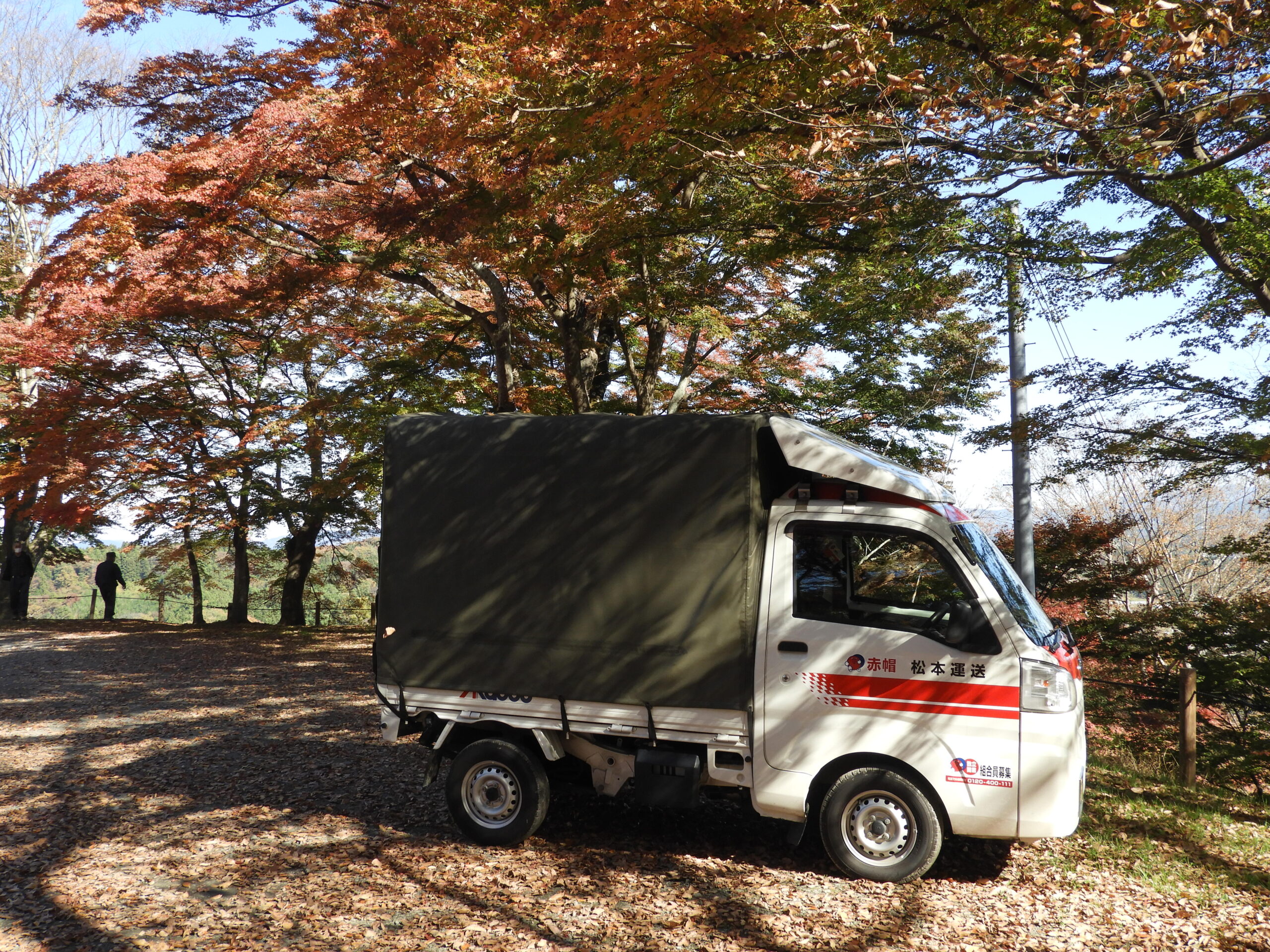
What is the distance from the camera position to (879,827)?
4.86 meters

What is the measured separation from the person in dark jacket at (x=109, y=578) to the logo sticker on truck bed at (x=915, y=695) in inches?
812

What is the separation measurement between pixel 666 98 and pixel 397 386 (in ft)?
32.1

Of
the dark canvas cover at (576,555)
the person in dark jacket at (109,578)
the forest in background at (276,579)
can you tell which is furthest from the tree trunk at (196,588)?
the dark canvas cover at (576,555)

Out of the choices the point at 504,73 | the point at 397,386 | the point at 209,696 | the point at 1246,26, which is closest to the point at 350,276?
the point at 397,386

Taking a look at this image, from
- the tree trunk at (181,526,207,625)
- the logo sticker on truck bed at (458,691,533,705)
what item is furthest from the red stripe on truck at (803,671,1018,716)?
the tree trunk at (181,526,207,625)

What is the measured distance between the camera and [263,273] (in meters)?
12.7

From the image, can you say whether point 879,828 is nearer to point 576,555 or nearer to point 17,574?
point 576,555

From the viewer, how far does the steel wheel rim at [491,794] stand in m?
5.38

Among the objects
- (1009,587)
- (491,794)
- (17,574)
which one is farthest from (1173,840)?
(17,574)

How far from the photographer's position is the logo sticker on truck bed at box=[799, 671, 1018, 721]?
4648 millimetres

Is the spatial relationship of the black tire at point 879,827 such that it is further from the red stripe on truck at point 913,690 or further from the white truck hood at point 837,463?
the white truck hood at point 837,463

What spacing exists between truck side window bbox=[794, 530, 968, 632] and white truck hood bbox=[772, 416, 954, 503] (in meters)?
0.32

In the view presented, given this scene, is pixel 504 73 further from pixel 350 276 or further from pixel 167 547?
pixel 167 547

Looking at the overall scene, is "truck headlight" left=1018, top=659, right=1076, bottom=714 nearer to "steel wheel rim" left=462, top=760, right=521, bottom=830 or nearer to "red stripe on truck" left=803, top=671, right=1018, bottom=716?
"red stripe on truck" left=803, top=671, right=1018, bottom=716
